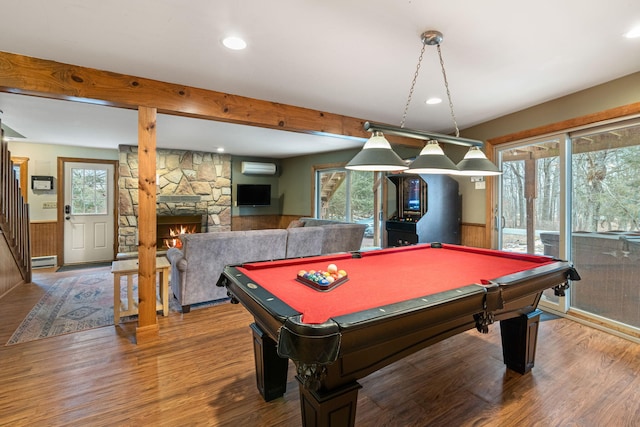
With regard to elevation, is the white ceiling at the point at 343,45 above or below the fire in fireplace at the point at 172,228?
above

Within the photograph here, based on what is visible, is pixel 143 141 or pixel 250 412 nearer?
pixel 250 412

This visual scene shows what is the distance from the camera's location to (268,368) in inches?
79.7

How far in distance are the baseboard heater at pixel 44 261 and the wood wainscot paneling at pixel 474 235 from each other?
290 inches

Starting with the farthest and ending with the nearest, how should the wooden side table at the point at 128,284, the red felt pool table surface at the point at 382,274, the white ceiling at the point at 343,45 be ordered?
the wooden side table at the point at 128,284, the white ceiling at the point at 343,45, the red felt pool table surface at the point at 382,274

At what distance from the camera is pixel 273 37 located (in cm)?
216

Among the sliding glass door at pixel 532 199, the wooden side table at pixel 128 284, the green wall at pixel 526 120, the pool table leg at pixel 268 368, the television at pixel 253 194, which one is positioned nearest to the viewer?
the pool table leg at pixel 268 368

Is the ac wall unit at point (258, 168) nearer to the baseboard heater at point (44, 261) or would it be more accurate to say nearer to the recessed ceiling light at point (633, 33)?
the baseboard heater at point (44, 261)

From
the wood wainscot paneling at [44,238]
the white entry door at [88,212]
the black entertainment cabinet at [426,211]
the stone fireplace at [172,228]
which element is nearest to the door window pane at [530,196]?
the black entertainment cabinet at [426,211]

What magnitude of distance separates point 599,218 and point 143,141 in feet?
14.9

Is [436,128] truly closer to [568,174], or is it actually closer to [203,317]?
[568,174]

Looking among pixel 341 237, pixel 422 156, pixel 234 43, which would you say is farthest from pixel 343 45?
pixel 341 237

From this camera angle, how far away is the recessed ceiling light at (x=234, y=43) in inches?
86.0

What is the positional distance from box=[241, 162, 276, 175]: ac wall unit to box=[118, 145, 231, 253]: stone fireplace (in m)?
0.41

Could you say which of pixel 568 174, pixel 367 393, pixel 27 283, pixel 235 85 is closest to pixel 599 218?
pixel 568 174
